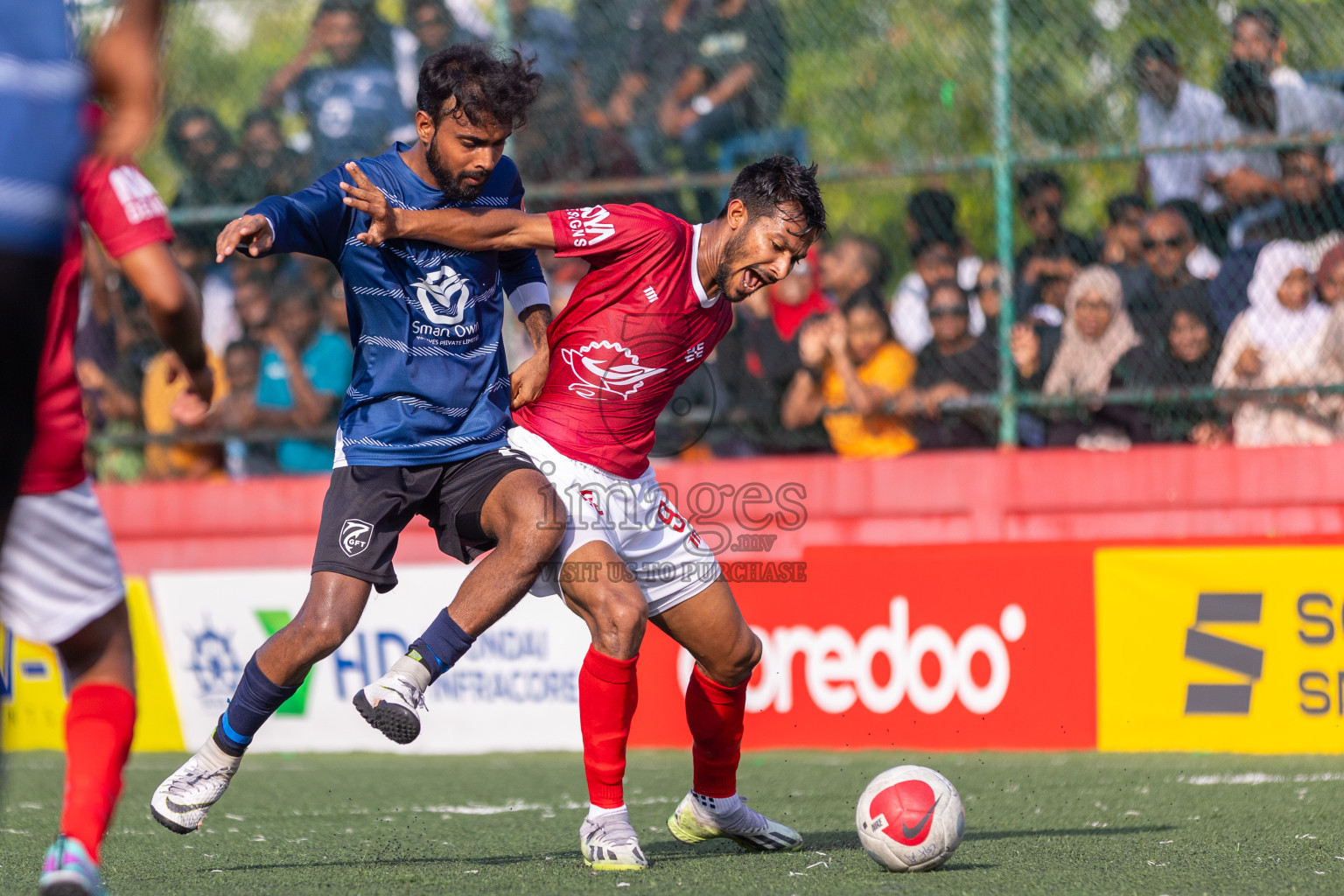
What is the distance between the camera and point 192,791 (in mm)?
4719

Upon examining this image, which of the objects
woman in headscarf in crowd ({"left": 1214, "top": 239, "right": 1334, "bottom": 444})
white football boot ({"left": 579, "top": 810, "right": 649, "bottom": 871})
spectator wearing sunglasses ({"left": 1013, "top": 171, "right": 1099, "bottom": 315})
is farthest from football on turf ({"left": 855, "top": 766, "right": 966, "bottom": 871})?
spectator wearing sunglasses ({"left": 1013, "top": 171, "right": 1099, "bottom": 315})

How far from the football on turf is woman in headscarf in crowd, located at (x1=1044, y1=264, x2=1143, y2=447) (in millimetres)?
4231

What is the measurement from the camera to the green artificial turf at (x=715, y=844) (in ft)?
14.6

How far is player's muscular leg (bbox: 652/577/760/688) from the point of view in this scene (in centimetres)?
505

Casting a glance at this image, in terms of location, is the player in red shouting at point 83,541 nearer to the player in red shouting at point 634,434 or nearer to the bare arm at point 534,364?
the player in red shouting at point 634,434

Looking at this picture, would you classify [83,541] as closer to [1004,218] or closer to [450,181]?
[450,181]

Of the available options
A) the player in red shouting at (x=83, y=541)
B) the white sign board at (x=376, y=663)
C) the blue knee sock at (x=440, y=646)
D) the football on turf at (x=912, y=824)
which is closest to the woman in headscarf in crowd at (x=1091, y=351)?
the white sign board at (x=376, y=663)

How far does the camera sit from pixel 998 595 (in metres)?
8.01

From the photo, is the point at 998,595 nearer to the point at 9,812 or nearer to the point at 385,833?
the point at 385,833

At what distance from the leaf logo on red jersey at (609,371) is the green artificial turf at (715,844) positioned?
150 cm

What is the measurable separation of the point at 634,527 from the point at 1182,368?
14.2 feet

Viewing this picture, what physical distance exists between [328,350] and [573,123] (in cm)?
202

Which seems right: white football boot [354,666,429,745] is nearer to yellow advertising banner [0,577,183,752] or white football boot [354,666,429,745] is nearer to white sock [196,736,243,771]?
white sock [196,736,243,771]

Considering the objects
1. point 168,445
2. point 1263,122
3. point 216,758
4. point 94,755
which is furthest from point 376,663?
point 1263,122
